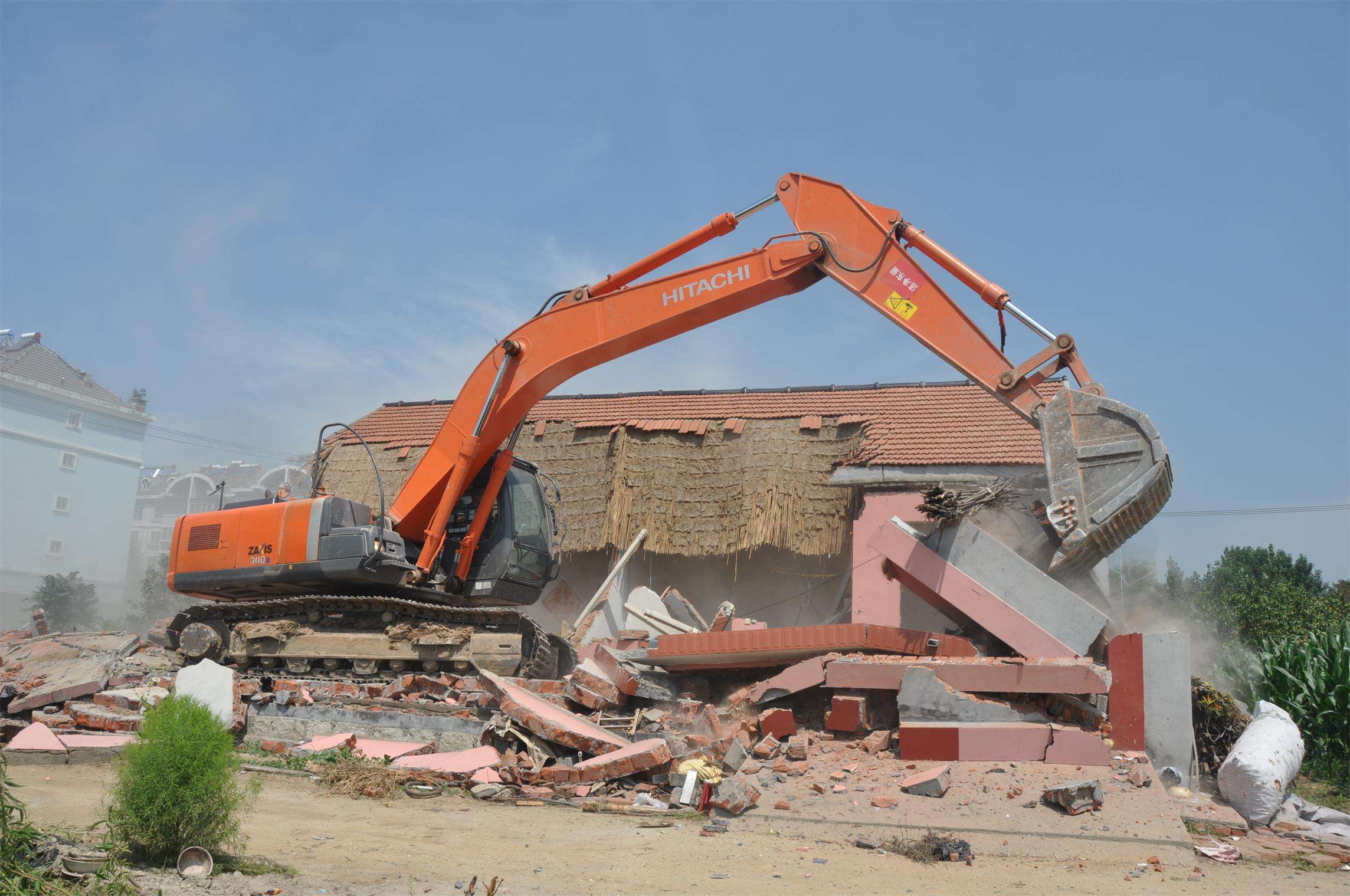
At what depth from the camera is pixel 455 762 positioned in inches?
293

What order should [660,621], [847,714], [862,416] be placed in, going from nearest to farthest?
1. [847,714]
2. [660,621]
3. [862,416]

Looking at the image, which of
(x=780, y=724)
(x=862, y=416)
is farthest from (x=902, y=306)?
(x=862, y=416)

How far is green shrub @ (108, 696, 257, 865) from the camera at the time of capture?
4.38 meters

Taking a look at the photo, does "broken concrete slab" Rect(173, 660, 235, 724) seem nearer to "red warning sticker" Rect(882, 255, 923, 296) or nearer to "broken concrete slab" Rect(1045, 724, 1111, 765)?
"broken concrete slab" Rect(1045, 724, 1111, 765)

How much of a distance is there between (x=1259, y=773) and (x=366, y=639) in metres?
8.33

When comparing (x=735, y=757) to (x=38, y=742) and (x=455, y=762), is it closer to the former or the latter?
(x=455, y=762)

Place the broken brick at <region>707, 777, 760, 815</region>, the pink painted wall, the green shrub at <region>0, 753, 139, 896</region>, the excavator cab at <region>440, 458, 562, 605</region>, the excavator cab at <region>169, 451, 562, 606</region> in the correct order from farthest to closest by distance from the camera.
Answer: the pink painted wall < the excavator cab at <region>440, 458, 562, 605</region> < the excavator cab at <region>169, 451, 562, 606</region> < the broken brick at <region>707, 777, 760, 815</region> < the green shrub at <region>0, 753, 139, 896</region>

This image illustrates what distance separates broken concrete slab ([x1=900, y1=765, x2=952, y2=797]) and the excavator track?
5105mm

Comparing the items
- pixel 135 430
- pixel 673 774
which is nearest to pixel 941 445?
pixel 673 774

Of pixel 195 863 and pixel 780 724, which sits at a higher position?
pixel 780 724

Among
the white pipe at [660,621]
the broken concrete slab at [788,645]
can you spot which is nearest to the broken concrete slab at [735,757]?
the broken concrete slab at [788,645]

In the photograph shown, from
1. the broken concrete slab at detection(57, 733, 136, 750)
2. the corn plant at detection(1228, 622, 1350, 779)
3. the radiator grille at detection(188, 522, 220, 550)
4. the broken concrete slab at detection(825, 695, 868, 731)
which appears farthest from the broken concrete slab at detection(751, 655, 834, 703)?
the radiator grille at detection(188, 522, 220, 550)

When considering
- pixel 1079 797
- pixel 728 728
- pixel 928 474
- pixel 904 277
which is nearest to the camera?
pixel 1079 797

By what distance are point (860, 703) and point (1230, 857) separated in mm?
2454
